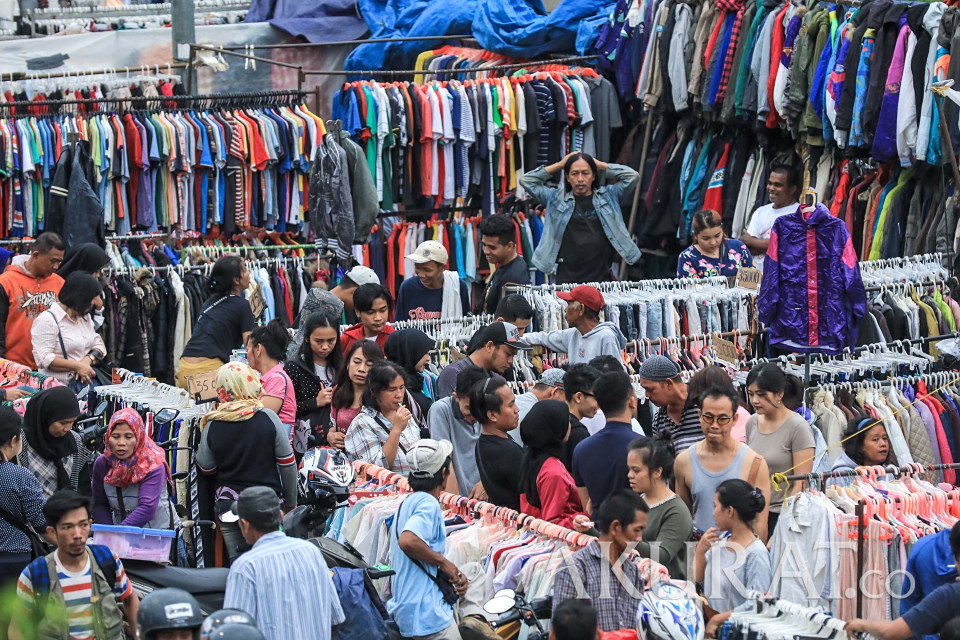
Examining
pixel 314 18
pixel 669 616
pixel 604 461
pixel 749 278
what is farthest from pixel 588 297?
pixel 314 18

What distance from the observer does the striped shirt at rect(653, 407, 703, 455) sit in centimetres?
758

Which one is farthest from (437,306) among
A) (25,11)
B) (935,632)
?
(25,11)

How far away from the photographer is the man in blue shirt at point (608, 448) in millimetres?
6664

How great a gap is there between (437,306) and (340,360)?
156 cm

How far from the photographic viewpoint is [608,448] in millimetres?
6695

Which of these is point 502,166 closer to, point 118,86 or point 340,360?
point 118,86

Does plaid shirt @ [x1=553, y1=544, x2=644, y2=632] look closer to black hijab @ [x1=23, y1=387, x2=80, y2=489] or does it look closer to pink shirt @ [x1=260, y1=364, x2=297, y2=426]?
pink shirt @ [x1=260, y1=364, x2=297, y2=426]

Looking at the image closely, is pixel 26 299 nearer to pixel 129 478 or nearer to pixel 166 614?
pixel 129 478

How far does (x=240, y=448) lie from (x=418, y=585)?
134cm

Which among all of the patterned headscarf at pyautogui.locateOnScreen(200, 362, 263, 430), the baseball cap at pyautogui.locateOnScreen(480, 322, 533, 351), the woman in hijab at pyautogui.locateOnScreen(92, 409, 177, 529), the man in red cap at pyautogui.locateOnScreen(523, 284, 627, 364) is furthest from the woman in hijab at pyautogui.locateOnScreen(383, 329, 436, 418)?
the woman in hijab at pyautogui.locateOnScreen(92, 409, 177, 529)

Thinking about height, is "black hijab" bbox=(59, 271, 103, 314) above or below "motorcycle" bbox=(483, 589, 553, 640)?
above

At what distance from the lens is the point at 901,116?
423 inches

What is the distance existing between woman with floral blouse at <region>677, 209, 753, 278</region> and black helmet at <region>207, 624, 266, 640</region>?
5.76 meters

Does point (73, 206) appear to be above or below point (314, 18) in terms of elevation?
below
